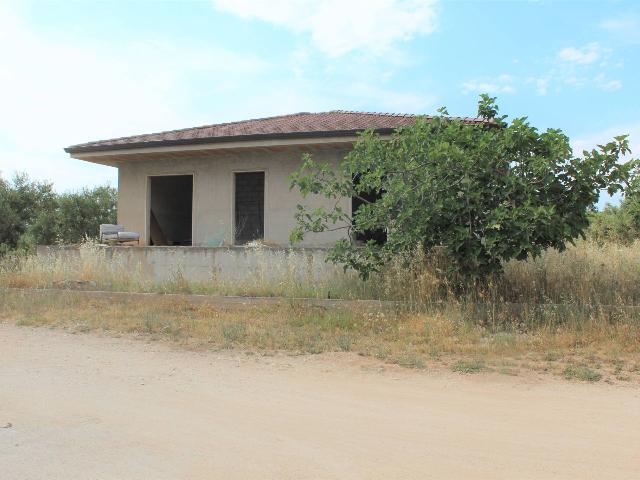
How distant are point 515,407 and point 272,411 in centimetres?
202

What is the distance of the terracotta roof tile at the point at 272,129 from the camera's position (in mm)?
12164

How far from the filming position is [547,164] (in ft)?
24.5

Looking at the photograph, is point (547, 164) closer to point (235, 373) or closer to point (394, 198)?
point (394, 198)

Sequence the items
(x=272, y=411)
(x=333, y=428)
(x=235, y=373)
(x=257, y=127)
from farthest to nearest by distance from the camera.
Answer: (x=257, y=127), (x=235, y=373), (x=272, y=411), (x=333, y=428)

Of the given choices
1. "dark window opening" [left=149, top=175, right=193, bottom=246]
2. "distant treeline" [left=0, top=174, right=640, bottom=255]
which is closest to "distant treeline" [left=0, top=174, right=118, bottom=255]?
"distant treeline" [left=0, top=174, right=640, bottom=255]

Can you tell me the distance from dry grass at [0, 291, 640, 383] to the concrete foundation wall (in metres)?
1.54

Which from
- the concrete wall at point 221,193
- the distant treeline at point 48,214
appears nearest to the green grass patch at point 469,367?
the concrete wall at point 221,193

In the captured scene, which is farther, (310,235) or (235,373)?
(310,235)

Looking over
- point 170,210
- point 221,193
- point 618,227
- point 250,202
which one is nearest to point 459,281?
point 221,193

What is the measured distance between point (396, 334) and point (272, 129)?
23.9ft

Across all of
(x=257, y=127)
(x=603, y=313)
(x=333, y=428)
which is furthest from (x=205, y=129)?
(x=333, y=428)

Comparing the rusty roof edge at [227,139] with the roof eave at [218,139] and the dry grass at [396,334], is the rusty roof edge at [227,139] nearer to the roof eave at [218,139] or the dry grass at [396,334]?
the roof eave at [218,139]

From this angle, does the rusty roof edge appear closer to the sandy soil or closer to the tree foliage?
the tree foliage

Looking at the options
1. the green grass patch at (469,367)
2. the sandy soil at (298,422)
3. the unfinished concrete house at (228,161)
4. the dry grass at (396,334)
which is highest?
the unfinished concrete house at (228,161)
